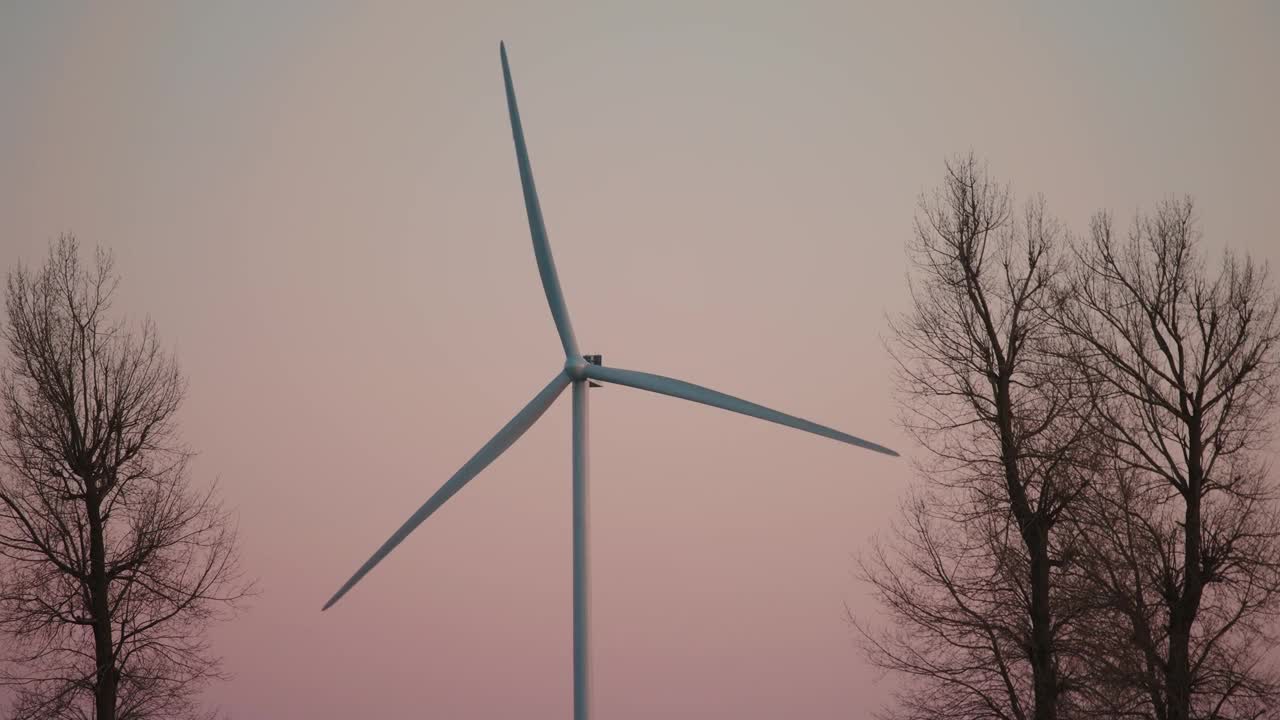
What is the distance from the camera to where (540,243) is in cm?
2286

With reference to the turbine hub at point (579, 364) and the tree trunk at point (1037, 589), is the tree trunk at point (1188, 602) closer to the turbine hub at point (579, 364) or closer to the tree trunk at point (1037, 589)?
the tree trunk at point (1037, 589)

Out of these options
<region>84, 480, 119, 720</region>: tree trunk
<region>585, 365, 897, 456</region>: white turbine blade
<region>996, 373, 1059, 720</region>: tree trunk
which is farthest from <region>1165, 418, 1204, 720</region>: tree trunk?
<region>84, 480, 119, 720</region>: tree trunk

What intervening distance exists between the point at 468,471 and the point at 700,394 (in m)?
3.87

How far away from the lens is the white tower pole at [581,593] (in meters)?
19.4

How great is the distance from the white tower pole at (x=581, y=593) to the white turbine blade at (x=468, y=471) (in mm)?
1557

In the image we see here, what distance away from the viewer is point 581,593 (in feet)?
65.2

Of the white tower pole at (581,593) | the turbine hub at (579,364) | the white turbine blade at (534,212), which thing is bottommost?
the white tower pole at (581,593)

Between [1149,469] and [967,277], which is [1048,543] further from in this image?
[967,277]

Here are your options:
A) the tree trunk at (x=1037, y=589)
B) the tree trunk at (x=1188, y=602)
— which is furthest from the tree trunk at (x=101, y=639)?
the tree trunk at (x=1188, y=602)

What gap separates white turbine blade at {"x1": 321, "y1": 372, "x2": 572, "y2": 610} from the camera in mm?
21266

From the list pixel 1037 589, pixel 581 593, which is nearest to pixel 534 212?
pixel 581 593

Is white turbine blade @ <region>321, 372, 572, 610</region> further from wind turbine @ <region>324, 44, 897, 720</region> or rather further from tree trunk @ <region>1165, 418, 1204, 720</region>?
tree trunk @ <region>1165, 418, 1204, 720</region>

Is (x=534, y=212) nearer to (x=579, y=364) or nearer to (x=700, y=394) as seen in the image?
(x=579, y=364)

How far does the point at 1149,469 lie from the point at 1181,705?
14.1 feet
